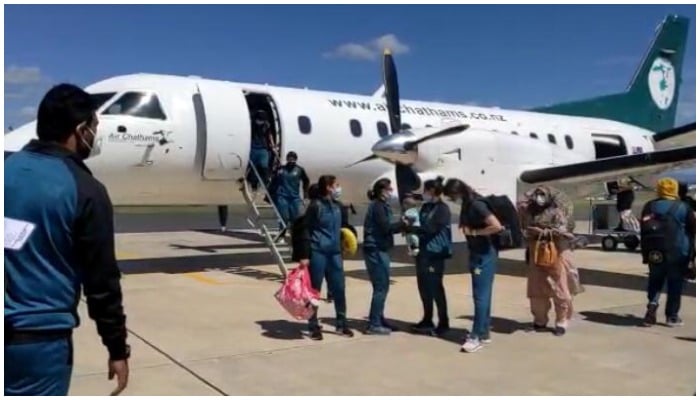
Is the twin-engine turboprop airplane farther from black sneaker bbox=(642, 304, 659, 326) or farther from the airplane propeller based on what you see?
black sneaker bbox=(642, 304, 659, 326)

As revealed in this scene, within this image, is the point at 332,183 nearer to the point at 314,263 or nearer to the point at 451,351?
the point at 314,263

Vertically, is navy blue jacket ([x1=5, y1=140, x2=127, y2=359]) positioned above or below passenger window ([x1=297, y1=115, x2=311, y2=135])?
below

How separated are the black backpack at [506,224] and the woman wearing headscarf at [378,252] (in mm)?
950

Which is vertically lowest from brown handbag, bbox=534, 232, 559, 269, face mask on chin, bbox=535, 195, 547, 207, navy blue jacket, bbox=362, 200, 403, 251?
brown handbag, bbox=534, 232, 559, 269

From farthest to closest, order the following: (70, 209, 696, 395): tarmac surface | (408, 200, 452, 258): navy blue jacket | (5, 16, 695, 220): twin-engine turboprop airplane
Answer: (5, 16, 695, 220): twin-engine turboprop airplane
(408, 200, 452, 258): navy blue jacket
(70, 209, 696, 395): tarmac surface

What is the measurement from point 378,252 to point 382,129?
6.45 meters

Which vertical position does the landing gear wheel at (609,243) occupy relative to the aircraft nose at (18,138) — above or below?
Result: below

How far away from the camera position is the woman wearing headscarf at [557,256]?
701 cm

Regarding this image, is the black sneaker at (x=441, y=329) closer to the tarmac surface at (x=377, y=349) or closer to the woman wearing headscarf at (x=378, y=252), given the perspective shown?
the tarmac surface at (x=377, y=349)

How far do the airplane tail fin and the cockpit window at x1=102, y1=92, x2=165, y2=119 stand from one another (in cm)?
1495

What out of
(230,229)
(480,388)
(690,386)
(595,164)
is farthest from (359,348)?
(230,229)

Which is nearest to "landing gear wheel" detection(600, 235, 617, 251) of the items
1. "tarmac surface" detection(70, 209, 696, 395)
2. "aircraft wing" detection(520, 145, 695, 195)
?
"aircraft wing" detection(520, 145, 695, 195)

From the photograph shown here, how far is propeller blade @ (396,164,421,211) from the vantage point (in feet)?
37.4

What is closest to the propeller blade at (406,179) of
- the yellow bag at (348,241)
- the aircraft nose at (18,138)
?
the yellow bag at (348,241)
